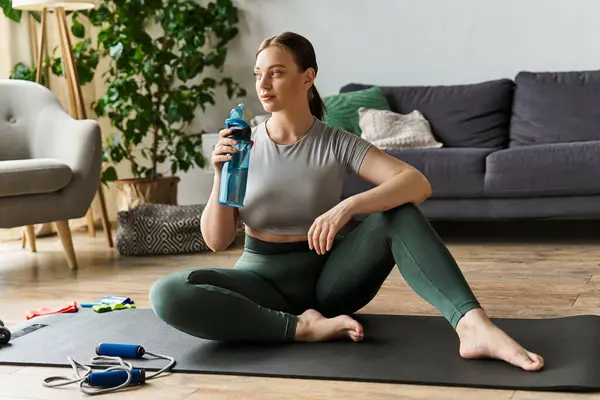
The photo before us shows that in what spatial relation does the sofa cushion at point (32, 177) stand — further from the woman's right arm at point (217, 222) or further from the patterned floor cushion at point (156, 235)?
the woman's right arm at point (217, 222)

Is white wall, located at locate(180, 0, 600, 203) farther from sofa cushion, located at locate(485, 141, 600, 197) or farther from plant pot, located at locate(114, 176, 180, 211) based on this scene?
Answer: sofa cushion, located at locate(485, 141, 600, 197)

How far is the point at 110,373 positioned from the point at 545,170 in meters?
2.53

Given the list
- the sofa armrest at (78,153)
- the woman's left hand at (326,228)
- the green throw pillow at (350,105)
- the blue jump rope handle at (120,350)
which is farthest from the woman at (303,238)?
the green throw pillow at (350,105)

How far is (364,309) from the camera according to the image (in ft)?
8.94

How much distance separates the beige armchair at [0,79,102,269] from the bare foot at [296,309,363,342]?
176cm

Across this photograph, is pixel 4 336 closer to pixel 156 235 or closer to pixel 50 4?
pixel 156 235

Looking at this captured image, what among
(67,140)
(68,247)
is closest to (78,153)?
(67,140)

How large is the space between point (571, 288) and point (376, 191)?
1.15 m

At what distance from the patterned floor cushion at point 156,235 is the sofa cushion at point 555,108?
5.47ft

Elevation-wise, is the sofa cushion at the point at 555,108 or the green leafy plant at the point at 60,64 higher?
the green leafy plant at the point at 60,64

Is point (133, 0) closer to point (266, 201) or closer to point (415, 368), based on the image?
point (266, 201)

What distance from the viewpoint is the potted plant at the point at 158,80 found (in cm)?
477

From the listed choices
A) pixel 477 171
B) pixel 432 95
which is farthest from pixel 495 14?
pixel 477 171

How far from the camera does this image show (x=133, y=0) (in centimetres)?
487
